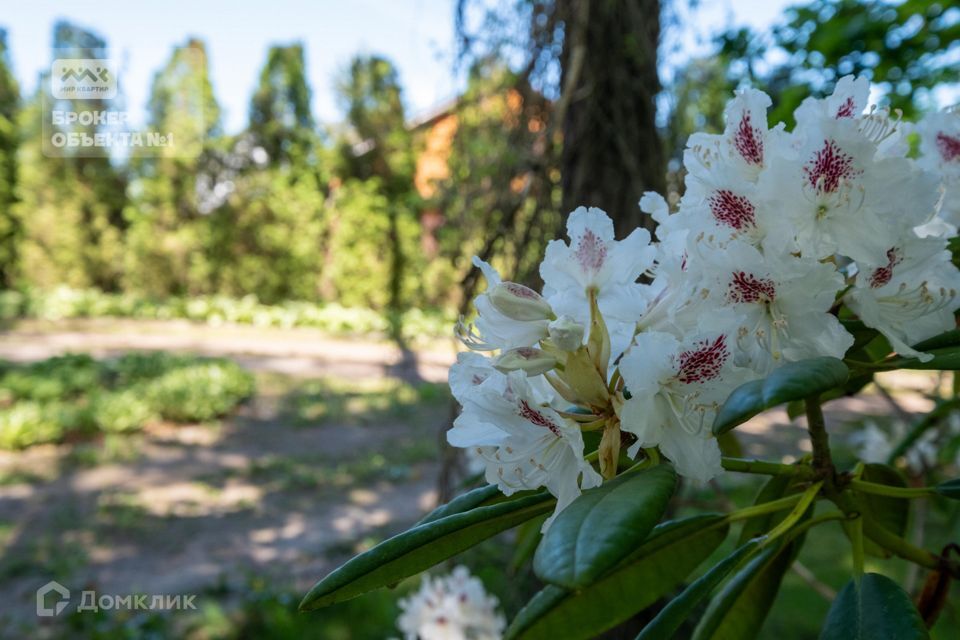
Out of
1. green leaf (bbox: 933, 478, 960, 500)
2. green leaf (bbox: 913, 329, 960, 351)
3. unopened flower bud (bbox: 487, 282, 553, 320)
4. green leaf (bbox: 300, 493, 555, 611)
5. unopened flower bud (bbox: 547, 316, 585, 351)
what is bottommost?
green leaf (bbox: 300, 493, 555, 611)

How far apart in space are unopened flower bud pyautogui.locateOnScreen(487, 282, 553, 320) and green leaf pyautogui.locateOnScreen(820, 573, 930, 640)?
274 mm

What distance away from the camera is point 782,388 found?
13.8 inches

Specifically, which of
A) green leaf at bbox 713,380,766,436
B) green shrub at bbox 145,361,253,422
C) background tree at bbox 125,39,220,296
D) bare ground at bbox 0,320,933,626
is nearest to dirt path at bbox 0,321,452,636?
bare ground at bbox 0,320,933,626

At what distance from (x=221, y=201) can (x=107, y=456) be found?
7.28 m

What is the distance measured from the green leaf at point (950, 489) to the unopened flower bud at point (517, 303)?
12.5 inches

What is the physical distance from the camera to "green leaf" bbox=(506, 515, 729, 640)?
17.6 inches

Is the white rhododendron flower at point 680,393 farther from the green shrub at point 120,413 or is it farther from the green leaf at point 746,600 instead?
the green shrub at point 120,413

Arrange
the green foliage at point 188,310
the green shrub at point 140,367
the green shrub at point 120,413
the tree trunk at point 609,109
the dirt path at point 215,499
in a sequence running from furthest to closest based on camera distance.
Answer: the green foliage at point 188,310 → the green shrub at point 140,367 → the green shrub at point 120,413 → the dirt path at point 215,499 → the tree trunk at point 609,109

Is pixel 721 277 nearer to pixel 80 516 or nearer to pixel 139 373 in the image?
pixel 80 516

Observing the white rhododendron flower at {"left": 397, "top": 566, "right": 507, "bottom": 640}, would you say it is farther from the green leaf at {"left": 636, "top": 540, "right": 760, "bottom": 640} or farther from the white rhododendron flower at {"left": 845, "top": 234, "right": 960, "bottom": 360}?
the white rhododendron flower at {"left": 845, "top": 234, "right": 960, "bottom": 360}

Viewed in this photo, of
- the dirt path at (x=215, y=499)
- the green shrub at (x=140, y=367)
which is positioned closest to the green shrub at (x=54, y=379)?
the green shrub at (x=140, y=367)

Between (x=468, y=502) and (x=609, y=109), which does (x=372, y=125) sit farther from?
(x=468, y=502)

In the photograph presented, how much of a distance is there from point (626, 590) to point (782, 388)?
22 cm

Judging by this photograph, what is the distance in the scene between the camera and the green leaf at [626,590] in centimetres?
45
